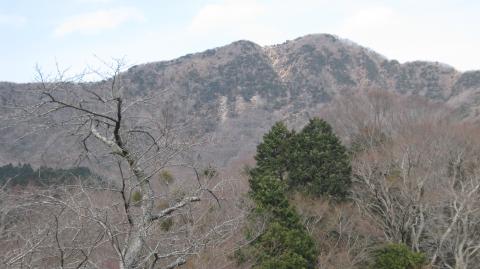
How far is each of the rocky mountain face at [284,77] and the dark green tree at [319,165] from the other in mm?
65163

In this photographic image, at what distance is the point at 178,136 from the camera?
5168 mm

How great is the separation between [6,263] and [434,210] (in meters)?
18.1

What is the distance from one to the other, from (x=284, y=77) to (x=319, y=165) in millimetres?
100244

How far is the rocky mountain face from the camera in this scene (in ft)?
331

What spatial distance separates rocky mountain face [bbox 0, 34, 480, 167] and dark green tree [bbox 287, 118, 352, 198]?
214ft

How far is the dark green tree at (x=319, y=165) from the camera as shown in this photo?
2103 cm

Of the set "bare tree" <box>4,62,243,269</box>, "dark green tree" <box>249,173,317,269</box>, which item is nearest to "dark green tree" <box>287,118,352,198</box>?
"dark green tree" <box>249,173,317,269</box>

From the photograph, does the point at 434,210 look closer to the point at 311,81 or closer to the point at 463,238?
the point at 463,238

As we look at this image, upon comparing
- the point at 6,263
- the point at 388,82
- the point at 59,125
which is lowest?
the point at 388,82

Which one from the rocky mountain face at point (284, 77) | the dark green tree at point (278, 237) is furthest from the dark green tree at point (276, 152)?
the rocky mountain face at point (284, 77)

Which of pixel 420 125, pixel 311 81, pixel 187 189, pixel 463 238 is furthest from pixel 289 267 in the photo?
pixel 311 81

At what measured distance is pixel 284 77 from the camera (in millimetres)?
120562

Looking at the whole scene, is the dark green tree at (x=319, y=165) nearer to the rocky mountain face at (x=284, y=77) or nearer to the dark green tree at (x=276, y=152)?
the dark green tree at (x=276, y=152)

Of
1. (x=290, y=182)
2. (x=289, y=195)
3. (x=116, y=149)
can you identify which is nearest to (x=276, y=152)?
(x=290, y=182)
